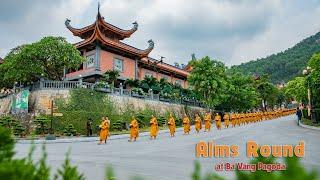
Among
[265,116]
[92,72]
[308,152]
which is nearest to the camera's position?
[308,152]

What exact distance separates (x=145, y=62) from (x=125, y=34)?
4057mm

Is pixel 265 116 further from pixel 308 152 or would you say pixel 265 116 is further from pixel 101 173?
pixel 101 173

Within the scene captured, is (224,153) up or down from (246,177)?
down

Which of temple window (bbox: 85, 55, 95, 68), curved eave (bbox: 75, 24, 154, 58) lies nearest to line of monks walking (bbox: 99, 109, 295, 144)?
curved eave (bbox: 75, 24, 154, 58)

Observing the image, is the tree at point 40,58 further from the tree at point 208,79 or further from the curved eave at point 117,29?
the tree at point 208,79

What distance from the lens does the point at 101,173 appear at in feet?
32.5

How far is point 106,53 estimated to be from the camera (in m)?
39.7

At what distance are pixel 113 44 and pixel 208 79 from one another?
11205 mm

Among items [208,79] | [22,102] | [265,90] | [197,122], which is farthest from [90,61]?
[265,90]

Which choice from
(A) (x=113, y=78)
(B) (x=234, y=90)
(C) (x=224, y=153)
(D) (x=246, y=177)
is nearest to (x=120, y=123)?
(A) (x=113, y=78)

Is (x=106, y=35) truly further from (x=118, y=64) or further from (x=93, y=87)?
(x=93, y=87)

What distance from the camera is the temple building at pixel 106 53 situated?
1502 inches

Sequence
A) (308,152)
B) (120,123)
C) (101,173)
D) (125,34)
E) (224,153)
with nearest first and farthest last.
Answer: (101,173), (308,152), (224,153), (120,123), (125,34)

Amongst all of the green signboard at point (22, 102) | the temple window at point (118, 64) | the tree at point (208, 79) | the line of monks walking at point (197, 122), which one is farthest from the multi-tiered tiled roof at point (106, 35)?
the green signboard at point (22, 102)
